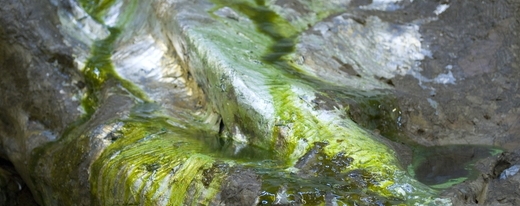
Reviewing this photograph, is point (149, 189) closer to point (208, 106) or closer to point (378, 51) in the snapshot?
point (208, 106)

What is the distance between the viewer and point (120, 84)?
624cm

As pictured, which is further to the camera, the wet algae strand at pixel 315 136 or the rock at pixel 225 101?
the rock at pixel 225 101

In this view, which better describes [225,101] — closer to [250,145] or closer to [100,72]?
[250,145]

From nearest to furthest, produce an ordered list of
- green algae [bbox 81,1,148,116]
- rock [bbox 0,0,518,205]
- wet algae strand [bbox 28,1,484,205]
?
wet algae strand [bbox 28,1,484,205] < rock [bbox 0,0,518,205] < green algae [bbox 81,1,148,116]

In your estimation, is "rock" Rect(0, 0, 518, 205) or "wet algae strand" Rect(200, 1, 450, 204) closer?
"wet algae strand" Rect(200, 1, 450, 204)

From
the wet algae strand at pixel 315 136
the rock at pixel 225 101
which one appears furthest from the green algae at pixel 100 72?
the wet algae strand at pixel 315 136

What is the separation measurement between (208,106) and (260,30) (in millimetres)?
1164

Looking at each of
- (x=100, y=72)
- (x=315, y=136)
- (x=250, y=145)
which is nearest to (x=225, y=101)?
(x=250, y=145)

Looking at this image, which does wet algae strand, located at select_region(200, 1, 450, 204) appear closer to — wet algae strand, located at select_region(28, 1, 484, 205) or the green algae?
wet algae strand, located at select_region(28, 1, 484, 205)

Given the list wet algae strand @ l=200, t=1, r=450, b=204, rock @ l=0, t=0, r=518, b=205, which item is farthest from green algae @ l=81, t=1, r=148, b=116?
wet algae strand @ l=200, t=1, r=450, b=204

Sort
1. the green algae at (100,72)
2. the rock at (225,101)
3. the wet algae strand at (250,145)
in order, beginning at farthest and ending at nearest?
the green algae at (100,72), the rock at (225,101), the wet algae strand at (250,145)

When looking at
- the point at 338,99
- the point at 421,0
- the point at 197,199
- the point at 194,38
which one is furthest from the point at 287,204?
the point at 421,0

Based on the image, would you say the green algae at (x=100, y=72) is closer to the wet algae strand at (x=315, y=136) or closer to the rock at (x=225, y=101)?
the rock at (x=225, y=101)

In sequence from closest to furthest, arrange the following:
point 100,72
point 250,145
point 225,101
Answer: point 250,145 < point 225,101 < point 100,72
